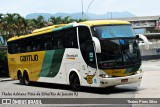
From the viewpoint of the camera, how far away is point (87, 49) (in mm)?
17328

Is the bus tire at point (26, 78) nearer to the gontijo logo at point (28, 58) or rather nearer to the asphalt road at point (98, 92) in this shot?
the gontijo logo at point (28, 58)

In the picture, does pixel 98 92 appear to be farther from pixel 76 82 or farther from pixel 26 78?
pixel 26 78

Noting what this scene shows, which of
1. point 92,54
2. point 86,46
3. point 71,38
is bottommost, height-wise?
point 92,54

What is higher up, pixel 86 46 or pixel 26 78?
pixel 86 46

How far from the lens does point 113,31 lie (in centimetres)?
1728

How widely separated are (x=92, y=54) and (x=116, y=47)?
1011mm

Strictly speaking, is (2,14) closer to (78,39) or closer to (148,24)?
(78,39)

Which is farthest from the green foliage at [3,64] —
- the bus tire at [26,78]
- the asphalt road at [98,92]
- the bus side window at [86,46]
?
the bus side window at [86,46]

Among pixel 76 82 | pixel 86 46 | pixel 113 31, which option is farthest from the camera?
pixel 76 82

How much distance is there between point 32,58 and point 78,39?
20.4 feet

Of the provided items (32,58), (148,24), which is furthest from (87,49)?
(148,24)

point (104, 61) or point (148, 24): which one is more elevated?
point (104, 61)

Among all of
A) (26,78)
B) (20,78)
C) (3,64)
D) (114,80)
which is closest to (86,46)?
(114,80)

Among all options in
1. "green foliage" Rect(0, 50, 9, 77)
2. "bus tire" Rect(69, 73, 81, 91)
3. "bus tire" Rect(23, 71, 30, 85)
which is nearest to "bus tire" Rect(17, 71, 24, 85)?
"bus tire" Rect(23, 71, 30, 85)
